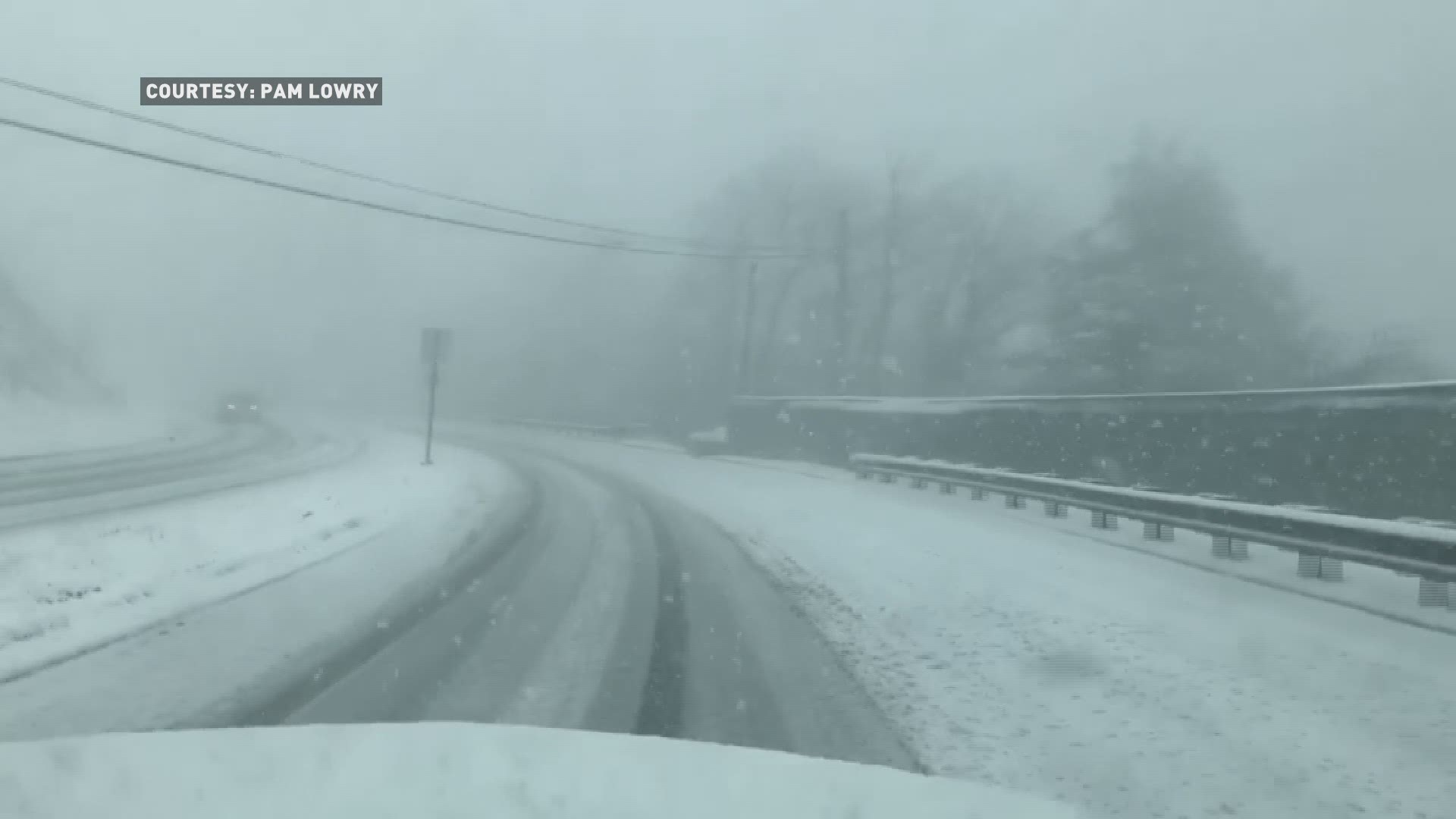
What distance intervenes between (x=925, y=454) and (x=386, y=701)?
86.3 feet

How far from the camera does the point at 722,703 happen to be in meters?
8.23

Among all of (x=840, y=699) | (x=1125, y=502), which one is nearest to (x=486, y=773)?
(x=840, y=699)

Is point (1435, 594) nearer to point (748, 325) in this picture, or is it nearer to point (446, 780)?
point (446, 780)

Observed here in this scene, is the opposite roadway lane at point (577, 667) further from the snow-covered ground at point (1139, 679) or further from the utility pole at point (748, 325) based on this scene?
the utility pole at point (748, 325)

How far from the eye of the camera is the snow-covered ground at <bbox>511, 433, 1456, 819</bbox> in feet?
21.9

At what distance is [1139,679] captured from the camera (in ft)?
29.5

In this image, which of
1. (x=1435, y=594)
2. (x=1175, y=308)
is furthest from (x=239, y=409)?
(x=1435, y=594)

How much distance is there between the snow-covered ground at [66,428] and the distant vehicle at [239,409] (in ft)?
8.43

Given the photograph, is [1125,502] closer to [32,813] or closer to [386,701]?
[386,701]

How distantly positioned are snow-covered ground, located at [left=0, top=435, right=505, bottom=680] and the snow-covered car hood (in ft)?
13.2

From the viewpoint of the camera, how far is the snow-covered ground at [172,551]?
10.9m

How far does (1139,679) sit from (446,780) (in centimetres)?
551

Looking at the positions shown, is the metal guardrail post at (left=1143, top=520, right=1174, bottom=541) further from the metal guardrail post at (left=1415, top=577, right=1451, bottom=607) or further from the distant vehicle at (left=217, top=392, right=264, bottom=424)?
the distant vehicle at (left=217, top=392, right=264, bottom=424)

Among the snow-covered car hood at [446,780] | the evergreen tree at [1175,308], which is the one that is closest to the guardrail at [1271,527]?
the snow-covered car hood at [446,780]
